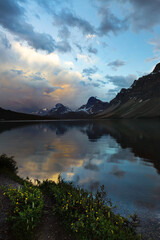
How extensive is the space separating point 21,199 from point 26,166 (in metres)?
10.3

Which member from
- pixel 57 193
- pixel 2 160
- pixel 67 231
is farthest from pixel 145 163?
pixel 2 160

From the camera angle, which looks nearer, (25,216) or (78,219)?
(78,219)

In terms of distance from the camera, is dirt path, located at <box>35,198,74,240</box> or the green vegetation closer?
the green vegetation

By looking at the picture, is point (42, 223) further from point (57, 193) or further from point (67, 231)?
point (57, 193)

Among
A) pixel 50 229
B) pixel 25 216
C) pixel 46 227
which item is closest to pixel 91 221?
pixel 50 229

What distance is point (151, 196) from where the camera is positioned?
9.53m

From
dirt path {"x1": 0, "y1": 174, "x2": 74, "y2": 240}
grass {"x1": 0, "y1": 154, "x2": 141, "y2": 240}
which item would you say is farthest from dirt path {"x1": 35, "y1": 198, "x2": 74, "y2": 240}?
grass {"x1": 0, "y1": 154, "x2": 141, "y2": 240}

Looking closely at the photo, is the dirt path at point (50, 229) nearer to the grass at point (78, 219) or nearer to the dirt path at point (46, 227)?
the dirt path at point (46, 227)

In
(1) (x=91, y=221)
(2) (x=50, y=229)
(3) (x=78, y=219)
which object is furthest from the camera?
(2) (x=50, y=229)

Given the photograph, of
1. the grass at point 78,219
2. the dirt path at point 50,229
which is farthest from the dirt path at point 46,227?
the grass at point 78,219

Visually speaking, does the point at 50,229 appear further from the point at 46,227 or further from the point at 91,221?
the point at 91,221

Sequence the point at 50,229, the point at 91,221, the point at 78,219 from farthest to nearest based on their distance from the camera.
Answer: the point at 50,229
the point at 78,219
the point at 91,221

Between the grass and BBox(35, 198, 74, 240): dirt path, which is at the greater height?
the grass

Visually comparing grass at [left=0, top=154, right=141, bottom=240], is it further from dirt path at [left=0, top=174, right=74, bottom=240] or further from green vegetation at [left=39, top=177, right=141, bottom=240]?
dirt path at [left=0, top=174, right=74, bottom=240]
